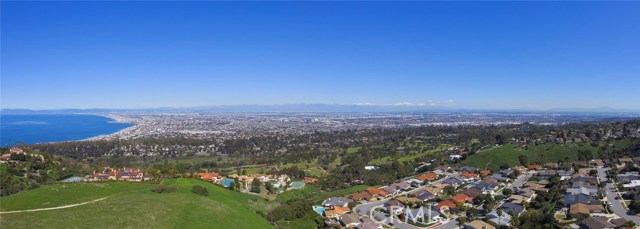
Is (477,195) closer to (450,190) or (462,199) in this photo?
(462,199)

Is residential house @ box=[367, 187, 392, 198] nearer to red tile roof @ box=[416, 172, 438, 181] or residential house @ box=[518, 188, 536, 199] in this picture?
red tile roof @ box=[416, 172, 438, 181]

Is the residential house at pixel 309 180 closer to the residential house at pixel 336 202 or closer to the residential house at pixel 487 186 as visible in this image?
the residential house at pixel 336 202

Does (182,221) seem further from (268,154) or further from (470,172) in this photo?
(268,154)

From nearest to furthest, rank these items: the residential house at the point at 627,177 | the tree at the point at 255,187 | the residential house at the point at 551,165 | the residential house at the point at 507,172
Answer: the residential house at the point at 627,177 → the tree at the point at 255,187 → the residential house at the point at 507,172 → the residential house at the point at 551,165

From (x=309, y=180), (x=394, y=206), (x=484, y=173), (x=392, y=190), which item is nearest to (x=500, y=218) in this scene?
(x=394, y=206)

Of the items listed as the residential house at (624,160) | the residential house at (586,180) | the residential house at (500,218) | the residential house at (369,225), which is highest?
Result: the residential house at (624,160)

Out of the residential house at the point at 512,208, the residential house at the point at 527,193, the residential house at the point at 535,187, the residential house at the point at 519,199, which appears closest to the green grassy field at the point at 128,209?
the residential house at the point at 512,208
